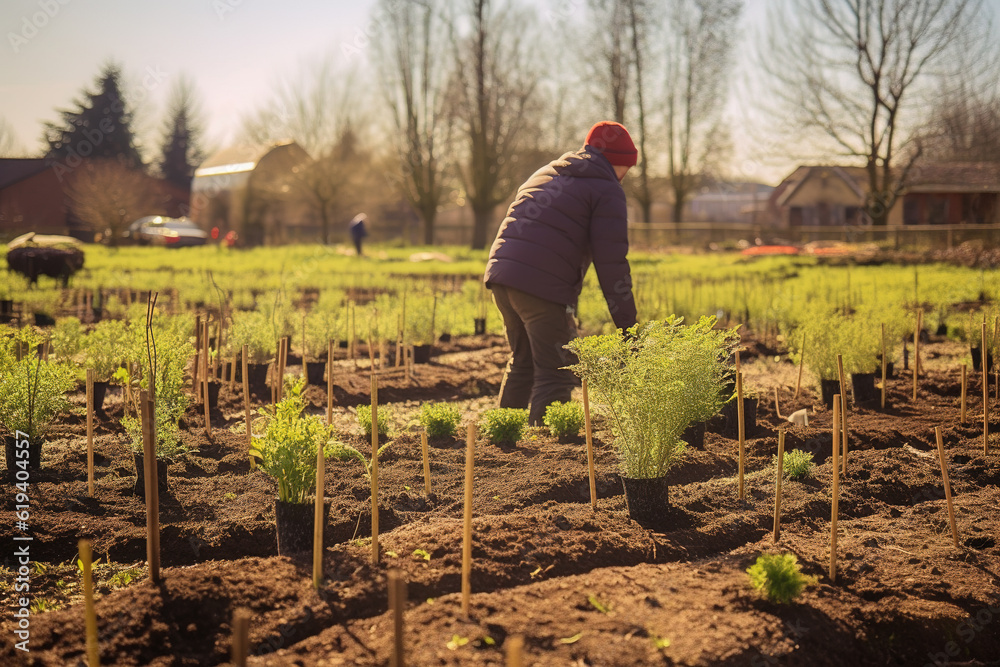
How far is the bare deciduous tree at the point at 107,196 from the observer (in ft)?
94.1

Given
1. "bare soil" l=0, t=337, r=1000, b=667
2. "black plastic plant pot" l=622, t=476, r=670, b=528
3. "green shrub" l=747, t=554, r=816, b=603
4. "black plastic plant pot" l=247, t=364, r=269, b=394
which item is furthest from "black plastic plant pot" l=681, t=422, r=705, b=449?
"black plastic plant pot" l=247, t=364, r=269, b=394

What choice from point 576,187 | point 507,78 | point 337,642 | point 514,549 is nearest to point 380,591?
point 337,642

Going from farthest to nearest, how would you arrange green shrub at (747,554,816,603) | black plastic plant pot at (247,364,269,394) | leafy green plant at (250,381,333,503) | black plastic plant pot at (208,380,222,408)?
black plastic plant pot at (247,364,269,394), black plastic plant pot at (208,380,222,408), leafy green plant at (250,381,333,503), green shrub at (747,554,816,603)

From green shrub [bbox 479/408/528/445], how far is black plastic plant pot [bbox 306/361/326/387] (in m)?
2.46

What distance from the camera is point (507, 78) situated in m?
26.9

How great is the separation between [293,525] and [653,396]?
1.44 metres

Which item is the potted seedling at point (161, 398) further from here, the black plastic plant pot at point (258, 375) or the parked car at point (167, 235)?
the parked car at point (167, 235)

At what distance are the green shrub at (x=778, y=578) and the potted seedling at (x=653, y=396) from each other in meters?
0.82

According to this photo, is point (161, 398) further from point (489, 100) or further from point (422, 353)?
point (489, 100)

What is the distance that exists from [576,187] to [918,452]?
2281mm

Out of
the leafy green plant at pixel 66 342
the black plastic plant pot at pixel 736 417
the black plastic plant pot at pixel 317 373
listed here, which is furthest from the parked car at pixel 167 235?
the black plastic plant pot at pixel 736 417

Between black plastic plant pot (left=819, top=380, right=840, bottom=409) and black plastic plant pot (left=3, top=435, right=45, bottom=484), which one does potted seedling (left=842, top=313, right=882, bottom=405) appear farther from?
black plastic plant pot (left=3, top=435, right=45, bottom=484)

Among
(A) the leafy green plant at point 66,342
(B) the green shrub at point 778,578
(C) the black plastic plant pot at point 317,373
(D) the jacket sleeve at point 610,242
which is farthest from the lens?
(C) the black plastic plant pot at point 317,373

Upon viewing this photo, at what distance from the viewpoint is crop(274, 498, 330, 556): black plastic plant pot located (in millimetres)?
2893
